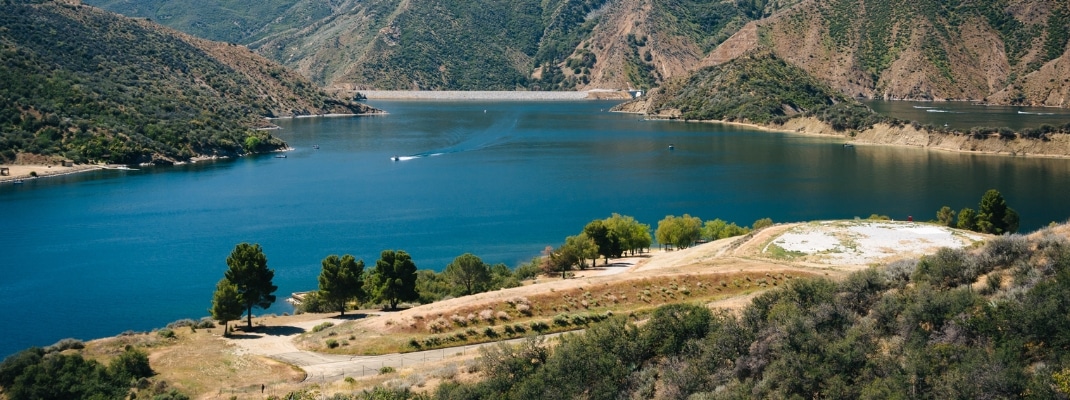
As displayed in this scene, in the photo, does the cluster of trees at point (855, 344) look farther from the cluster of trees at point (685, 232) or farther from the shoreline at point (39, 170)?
the shoreline at point (39, 170)

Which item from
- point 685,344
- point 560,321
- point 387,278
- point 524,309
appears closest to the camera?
point 685,344

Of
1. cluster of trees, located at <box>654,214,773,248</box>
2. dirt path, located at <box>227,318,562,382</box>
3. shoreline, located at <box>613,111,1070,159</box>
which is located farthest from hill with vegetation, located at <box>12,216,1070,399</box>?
shoreline, located at <box>613,111,1070,159</box>

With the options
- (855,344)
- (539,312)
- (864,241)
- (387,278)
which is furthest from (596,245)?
(855,344)

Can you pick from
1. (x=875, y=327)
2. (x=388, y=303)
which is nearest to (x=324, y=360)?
(x=388, y=303)

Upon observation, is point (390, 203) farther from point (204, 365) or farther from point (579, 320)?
point (204, 365)

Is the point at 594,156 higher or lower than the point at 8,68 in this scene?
lower

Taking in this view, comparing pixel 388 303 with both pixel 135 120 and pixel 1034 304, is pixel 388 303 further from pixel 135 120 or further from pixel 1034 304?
pixel 135 120
